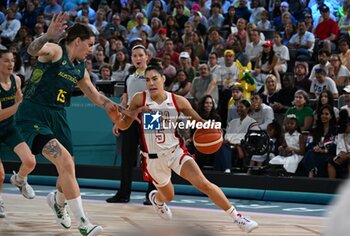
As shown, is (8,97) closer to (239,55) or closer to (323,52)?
(323,52)

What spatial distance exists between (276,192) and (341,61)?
2800mm

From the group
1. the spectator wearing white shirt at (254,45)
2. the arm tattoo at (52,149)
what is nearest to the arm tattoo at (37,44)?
the arm tattoo at (52,149)

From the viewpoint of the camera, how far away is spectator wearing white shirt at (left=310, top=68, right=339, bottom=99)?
11.1 meters

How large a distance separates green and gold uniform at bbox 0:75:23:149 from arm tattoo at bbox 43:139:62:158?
4.30ft

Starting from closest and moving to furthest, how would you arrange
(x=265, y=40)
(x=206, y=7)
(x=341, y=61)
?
1. (x=341, y=61)
2. (x=265, y=40)
3. (x=206, y=7)

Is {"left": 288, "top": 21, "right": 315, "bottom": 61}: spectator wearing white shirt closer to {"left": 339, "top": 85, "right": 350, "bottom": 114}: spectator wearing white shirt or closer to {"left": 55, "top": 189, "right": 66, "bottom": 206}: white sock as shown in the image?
{"left": 339, "top": 85, "right": 350, "bottom": 114}: spectator wearing white shirt

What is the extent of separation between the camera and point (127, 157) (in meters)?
9.10

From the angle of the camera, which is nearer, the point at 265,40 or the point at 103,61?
the point at 265,40

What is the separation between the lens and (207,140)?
659 cm

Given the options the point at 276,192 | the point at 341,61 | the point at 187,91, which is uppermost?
the point at 341,61

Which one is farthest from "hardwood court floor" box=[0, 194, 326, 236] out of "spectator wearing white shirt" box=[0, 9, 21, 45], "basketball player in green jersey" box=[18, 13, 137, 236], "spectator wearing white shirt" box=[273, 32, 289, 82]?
"spectator wearing white shirt" box=[0, 9, 21, 45]

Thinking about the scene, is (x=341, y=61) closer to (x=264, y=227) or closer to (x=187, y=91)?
(x=187, y=91)

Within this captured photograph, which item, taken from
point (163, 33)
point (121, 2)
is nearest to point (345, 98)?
point (163, 33)

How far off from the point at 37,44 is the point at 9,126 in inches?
60.9
